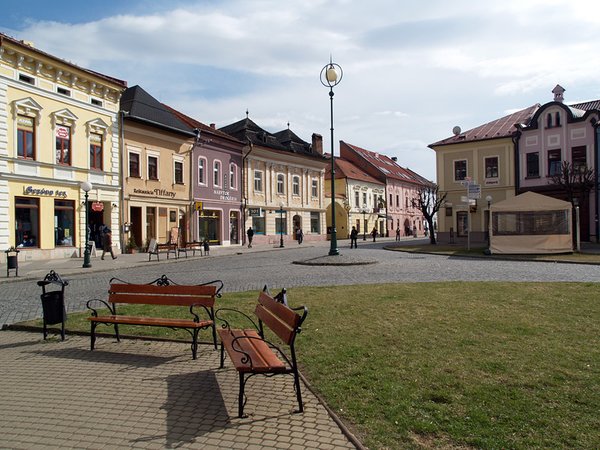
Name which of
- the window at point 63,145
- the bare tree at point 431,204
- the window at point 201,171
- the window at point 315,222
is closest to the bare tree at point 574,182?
the bare tree at point 431,204

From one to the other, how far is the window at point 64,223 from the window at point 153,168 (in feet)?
20.4

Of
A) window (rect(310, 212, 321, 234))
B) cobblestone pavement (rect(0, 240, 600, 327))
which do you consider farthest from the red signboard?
window (rect(310, 212, 321, 234))

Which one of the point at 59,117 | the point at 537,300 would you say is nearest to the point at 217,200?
the point at 59,117

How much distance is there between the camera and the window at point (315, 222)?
48.5 metres

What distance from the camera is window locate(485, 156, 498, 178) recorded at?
1564 inches

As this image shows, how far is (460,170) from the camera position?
4144 centimetres

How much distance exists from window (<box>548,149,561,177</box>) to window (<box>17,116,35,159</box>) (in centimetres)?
3377

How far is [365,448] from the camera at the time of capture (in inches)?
141

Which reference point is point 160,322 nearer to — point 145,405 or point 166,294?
point 166,294

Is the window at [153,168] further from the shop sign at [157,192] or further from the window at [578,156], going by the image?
the window at [578,156]

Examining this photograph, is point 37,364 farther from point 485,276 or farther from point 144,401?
point 485,276

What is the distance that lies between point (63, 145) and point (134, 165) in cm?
511

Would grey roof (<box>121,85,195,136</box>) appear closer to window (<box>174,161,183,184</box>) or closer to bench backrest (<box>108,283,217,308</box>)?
window (<box>174,161,183,184</box>)

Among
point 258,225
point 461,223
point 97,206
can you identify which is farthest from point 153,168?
point 461,223
